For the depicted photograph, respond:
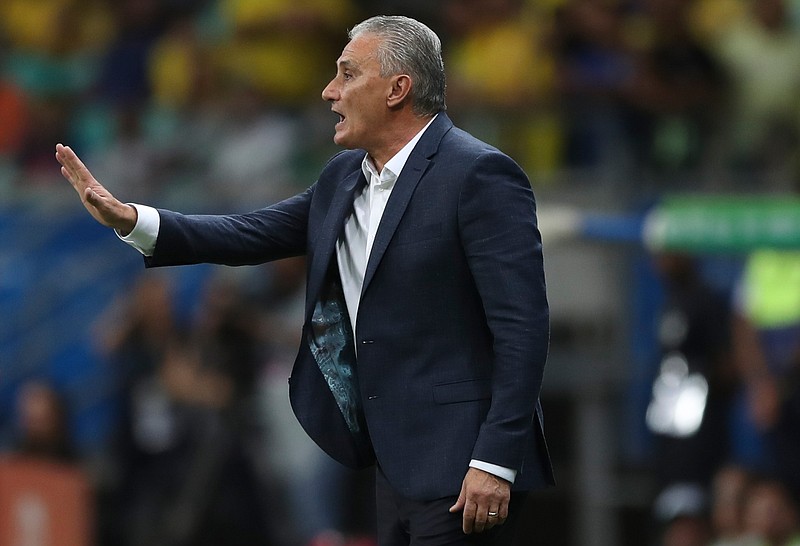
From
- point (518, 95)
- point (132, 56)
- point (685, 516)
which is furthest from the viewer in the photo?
point (132, 56)

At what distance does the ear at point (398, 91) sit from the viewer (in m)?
3.76

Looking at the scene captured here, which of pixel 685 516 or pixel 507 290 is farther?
pixel 685 516

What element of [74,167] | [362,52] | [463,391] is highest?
[362,52]

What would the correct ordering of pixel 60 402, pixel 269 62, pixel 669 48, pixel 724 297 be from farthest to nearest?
pixel 269 62 → pixel 60 402 → pixel 669 48 → pixel 724 297

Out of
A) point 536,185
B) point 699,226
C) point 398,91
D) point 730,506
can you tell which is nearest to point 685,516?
point 730,506

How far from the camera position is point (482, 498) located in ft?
11.6

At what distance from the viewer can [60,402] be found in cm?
858

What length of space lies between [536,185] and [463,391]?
15.5 feet

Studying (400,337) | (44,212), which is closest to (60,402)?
(44,212)

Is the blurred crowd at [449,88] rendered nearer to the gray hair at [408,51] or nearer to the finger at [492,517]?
the gray hair at [408,51]

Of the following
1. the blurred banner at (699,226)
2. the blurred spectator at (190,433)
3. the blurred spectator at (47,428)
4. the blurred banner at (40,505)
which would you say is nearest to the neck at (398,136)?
the blurred banner at (699,226)

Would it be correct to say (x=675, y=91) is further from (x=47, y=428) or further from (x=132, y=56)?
(x=132, y=56)

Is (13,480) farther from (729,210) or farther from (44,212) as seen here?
(729,210)

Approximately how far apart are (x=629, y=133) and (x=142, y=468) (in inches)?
125
